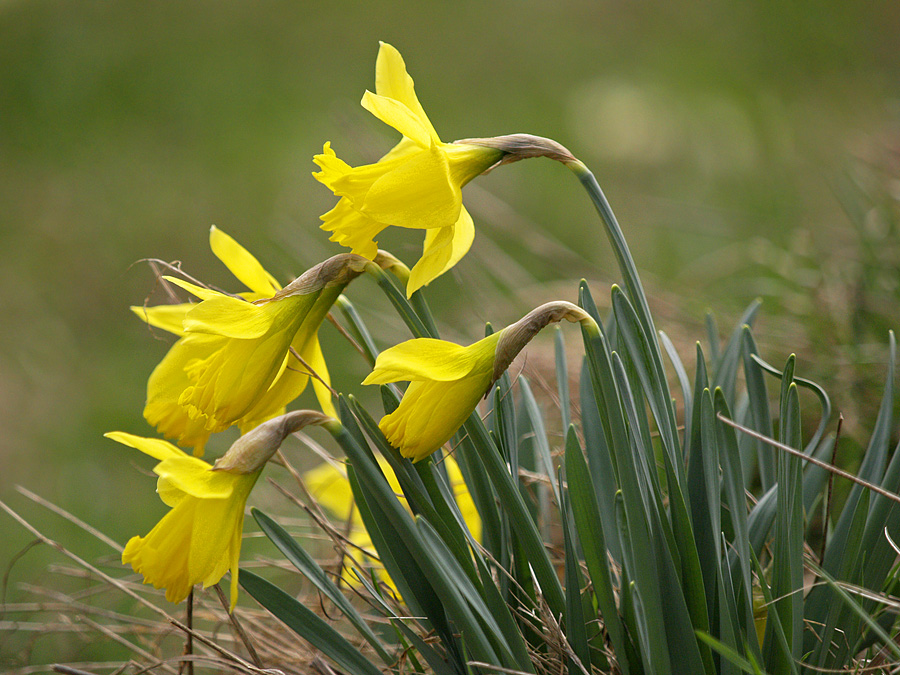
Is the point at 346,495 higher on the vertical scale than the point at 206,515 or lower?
lower

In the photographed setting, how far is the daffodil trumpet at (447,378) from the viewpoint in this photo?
0.59 metres

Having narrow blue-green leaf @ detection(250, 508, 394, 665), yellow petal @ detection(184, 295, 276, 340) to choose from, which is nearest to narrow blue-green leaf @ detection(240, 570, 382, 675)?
narrow blue-green leaf @ detection(250, 508, 394, 665)

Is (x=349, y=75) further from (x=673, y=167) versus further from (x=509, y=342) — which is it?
(x=509, y=342)

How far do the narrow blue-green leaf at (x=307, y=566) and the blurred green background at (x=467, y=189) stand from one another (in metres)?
1.00

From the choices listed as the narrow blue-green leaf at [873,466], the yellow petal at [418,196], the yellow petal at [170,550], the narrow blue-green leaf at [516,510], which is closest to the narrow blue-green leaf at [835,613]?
the narrow blue-green leaf at [873,466]

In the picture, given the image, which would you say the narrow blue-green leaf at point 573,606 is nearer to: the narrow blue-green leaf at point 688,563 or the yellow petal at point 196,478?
the narrow blue-green leaf at point 688,563

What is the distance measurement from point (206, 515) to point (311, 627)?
175 mm

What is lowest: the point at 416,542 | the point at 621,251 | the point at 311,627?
the point at 311,627

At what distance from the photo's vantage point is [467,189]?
2934mm

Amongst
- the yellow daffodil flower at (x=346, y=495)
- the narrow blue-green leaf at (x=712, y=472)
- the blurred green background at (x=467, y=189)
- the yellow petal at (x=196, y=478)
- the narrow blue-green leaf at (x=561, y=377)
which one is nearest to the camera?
the yellow petal at (x=196, y=478)

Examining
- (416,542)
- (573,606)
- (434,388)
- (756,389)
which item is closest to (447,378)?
(434,388)

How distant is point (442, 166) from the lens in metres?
0.60

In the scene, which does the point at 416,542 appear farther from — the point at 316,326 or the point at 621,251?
the point at 621,251

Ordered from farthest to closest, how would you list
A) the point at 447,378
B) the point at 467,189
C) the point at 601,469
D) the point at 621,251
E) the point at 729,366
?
the point at 467,189
the point at 729,366
the point at 601,469
the point at 621,251
the point at 447,378
